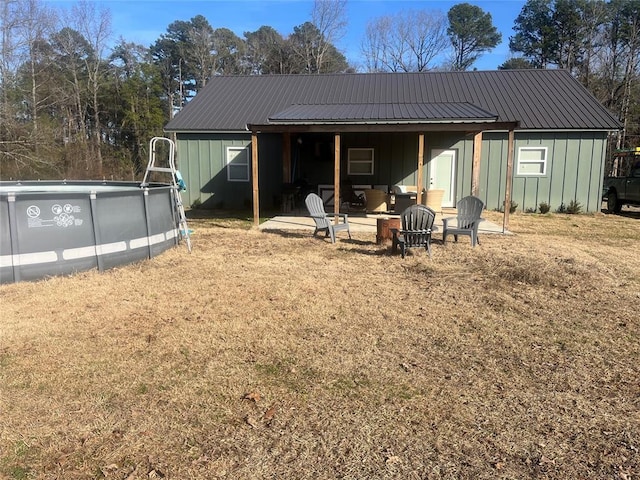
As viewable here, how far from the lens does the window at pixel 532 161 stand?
14500 millimetres

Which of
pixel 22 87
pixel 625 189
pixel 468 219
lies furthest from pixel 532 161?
pixel 22 87

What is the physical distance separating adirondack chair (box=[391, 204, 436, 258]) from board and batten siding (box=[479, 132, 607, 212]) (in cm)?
798

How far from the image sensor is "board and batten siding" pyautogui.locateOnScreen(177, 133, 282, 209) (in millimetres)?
15492

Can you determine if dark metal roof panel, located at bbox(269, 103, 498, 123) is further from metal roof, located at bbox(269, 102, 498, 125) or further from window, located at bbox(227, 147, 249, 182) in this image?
window, located at bbox(227, 147, 249, 182)

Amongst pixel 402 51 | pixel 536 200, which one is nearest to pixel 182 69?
pixel 402 51

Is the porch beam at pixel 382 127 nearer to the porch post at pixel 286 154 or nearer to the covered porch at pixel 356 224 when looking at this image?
the covered porch at pixel 356 224

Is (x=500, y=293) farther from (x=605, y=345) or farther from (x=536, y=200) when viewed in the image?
(x=536, y=200)

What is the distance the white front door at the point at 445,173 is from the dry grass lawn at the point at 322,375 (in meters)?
8.77

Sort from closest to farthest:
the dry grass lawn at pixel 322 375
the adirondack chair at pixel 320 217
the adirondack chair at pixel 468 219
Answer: the dry grass lawn at pixel 322 375 → the adirondack chair at pixel 468 219 → the adirondack chair at pixel 320 217

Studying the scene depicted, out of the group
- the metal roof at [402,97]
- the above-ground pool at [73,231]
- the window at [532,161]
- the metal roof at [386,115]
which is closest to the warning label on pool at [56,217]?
the above-ground pool at [73,231]

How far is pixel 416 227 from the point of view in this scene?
7.63 meters

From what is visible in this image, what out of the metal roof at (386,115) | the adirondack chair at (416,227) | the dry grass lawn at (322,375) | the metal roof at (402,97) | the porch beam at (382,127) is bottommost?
the dry grass lawn at (322,375)

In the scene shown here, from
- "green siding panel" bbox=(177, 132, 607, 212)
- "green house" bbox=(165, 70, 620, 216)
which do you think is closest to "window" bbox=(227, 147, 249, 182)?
"green house" bbox=(165, 70, 620, 216)

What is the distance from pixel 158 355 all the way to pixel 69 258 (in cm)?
329
